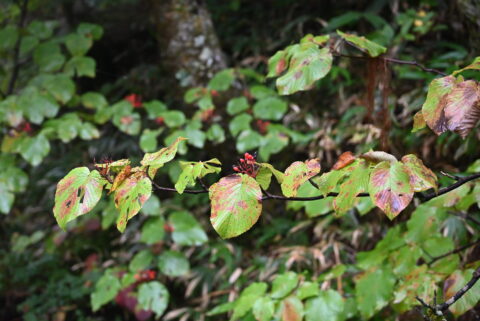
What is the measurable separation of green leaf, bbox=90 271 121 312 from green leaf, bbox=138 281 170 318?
4.8 inches

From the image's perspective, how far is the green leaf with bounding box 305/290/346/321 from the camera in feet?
4.73

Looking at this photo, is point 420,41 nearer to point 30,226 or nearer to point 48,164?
point 48,164

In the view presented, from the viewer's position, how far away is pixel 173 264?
Answer: 7.78 feet

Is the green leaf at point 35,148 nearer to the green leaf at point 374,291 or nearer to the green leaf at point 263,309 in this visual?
the green leaf at point 263,309

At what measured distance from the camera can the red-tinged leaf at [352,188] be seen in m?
0.83

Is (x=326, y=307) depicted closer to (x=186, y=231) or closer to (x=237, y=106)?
(x=186, y=231)

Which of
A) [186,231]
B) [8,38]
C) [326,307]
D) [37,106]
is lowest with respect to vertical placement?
[186,231]

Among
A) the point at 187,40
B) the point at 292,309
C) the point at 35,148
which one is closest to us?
the point at 292,309

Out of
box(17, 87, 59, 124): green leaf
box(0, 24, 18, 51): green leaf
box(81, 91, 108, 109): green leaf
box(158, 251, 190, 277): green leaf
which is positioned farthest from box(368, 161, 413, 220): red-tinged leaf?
box(0, 24, 18, 51): green leaf

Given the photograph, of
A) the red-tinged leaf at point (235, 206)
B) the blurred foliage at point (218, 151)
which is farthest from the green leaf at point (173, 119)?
the red-tinged leaf at point (235, 206)

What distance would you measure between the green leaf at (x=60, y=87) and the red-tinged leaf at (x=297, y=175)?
5.80 feet

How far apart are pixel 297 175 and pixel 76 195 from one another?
0.41 m

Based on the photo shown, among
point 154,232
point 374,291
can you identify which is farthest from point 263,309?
point 154,232

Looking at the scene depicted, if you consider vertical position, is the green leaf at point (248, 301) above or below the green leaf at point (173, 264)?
above
